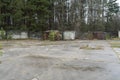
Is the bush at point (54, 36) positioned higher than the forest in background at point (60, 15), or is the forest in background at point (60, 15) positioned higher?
the forest in background at point (60, 15)

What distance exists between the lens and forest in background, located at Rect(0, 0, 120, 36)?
1238 inches

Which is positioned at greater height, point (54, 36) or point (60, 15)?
point (60, 15)

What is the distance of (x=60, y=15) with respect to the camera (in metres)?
35.1

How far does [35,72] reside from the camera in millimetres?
8703

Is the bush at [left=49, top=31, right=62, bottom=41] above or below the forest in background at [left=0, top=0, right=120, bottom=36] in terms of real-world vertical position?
below

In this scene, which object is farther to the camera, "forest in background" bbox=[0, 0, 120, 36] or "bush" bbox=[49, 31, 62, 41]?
"forest in background" bbox=[0, 0, 120, 36]

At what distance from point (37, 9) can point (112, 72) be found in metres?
23.8

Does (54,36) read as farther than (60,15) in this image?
No

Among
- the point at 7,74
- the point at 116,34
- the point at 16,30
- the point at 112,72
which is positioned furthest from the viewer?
the point at 116,34

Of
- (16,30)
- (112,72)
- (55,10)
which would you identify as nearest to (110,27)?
(55,10)

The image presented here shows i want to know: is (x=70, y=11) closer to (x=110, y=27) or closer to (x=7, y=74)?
(x=110, y=27)

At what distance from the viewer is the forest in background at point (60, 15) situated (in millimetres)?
31453

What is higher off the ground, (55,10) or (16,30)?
(55,10)

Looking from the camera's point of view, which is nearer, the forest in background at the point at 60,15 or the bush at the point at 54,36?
the bush at the point at 54,36
